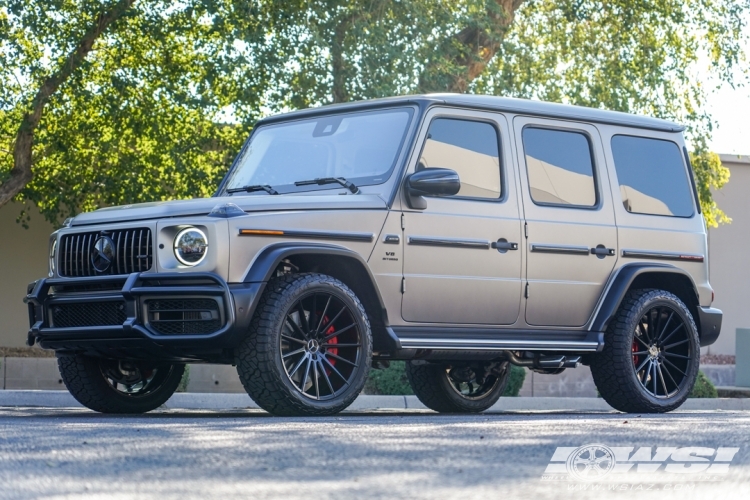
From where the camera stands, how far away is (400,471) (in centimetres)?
475

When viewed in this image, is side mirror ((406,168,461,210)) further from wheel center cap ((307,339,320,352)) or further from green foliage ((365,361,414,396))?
green foliage ((365,361,414,396))

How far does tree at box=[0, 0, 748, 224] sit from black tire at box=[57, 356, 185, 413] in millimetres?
8542

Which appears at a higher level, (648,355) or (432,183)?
(432,183)

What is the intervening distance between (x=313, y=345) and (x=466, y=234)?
1.48 m

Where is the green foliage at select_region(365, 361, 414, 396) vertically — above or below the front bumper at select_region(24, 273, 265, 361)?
below

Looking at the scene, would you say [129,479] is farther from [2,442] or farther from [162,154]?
[162,154]

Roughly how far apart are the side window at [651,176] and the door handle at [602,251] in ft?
1.57

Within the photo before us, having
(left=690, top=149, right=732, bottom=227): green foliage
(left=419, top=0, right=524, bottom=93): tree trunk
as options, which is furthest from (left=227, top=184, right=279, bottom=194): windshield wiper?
(left=690, top=149, right=732, bottom=227): green foliage

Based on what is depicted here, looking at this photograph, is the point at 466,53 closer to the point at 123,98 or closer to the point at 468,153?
the point at 123,98

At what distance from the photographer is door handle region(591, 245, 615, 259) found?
945 cm

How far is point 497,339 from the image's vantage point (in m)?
8.88

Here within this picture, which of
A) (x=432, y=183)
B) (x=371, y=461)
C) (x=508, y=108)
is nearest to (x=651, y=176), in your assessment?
(x=508, y=108)

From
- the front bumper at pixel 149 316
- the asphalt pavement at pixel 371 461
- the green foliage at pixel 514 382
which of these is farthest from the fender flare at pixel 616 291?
the green foliage at pixel 514 382

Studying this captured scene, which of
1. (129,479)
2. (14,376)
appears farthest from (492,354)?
(14,376)
